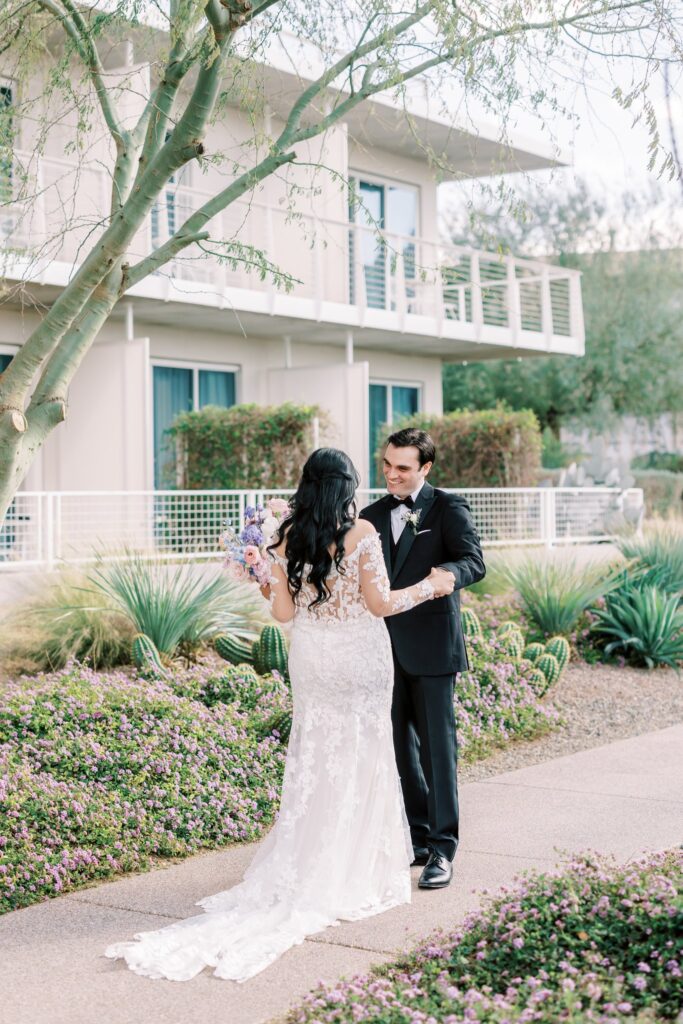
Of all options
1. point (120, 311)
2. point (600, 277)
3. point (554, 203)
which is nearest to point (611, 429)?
point (600, 277)

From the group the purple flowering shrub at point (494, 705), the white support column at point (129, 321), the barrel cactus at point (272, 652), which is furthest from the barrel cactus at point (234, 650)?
the white support column at point (129, 321)

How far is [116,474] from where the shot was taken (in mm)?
17062

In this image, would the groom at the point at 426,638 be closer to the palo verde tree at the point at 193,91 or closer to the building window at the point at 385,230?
the palo verde tree at the point at 193,91

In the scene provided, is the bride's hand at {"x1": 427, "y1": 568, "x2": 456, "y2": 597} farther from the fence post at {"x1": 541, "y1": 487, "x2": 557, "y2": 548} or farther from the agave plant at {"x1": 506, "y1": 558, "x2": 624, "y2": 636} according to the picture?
the fence post at {"x1": 541, "y1": 487, "x2": 557, "y2": 548}

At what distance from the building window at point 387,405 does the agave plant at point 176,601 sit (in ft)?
37.9

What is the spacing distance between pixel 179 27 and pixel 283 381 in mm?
14257

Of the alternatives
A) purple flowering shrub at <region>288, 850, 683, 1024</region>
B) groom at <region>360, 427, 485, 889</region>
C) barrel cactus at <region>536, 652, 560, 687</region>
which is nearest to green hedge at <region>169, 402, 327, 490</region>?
barrel cactus at <region>536, 652, 560, 687</region>

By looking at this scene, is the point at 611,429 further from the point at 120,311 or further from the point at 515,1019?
the point at 515,1019

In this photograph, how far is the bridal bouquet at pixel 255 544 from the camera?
17.1 feet

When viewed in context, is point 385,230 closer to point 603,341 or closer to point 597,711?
point 597,711

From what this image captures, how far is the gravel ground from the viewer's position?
8.67m

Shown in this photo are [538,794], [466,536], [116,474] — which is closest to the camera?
[466,536]

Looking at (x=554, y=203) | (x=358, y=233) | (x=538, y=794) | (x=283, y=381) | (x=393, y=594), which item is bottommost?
(x=538, y=794)

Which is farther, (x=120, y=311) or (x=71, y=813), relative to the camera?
(x=120, y=311)
